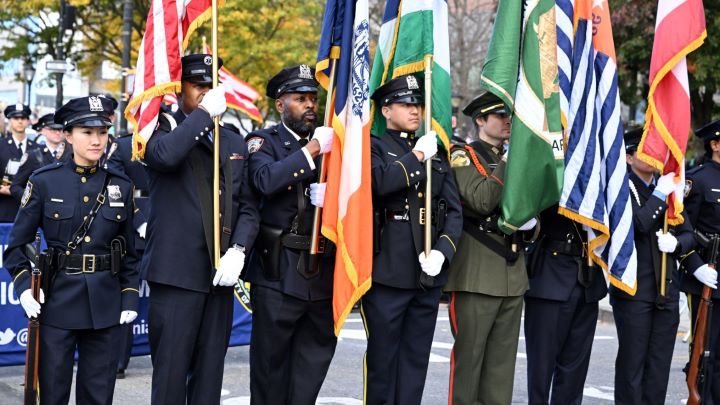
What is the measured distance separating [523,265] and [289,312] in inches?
61.4

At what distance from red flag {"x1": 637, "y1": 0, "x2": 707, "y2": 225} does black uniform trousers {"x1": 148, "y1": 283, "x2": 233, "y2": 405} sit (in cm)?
338

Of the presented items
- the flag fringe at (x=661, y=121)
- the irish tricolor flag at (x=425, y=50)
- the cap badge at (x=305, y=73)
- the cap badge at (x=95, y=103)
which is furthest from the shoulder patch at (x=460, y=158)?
the cap badge at (x=95, y=103)

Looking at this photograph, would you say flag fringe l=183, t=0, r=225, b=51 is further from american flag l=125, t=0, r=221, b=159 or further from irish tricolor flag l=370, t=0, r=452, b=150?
irish tricolor flag l=370, t=0, r=452, b=150

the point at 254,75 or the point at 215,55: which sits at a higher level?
the point at 254,75

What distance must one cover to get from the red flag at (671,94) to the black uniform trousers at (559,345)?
103 centimetres

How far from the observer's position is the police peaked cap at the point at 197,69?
19.7ft

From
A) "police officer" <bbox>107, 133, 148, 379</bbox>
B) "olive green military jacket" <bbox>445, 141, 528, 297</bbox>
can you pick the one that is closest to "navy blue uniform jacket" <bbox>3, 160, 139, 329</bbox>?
"olive green military jacket" <bbox>445, 141, 528, 297</bbox>

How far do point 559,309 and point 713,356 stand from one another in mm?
1619

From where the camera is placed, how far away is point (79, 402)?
6.12m

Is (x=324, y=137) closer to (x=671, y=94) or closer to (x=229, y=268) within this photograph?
(x=229, y=268)

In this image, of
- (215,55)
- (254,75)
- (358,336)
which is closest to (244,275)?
(215,55)

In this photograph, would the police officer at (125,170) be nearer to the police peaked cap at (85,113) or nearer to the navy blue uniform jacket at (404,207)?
the police peaked cap at (85,113)

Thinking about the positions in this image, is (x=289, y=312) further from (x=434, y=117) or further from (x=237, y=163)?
(x=434, y=117)

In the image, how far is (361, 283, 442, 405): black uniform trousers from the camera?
6332 mm
